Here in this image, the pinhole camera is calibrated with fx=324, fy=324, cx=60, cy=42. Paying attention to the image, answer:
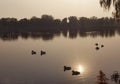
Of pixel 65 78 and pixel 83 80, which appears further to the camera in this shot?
pixel 65 78

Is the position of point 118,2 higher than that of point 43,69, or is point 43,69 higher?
point 118,2

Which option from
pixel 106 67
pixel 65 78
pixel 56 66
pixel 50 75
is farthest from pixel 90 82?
pixel 56 66

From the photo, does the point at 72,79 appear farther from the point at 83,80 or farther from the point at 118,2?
the point at 118,2

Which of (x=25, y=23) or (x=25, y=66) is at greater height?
(x=25, y=23)

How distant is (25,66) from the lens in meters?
56.8

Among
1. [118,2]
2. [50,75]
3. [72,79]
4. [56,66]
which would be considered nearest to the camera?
[118,2]

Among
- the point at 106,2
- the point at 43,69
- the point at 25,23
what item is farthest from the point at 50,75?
the point at 25,23

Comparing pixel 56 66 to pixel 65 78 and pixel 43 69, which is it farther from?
pixel 65 78

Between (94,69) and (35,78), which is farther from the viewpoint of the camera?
(94,69)

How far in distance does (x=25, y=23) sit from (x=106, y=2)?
177 meters

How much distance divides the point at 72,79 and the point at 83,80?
85.5 inches

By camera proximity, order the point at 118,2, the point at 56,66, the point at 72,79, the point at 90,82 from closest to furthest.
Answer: the point at 118,2 → the point at 90,82 → the point at 72,79 → the point at 56,66

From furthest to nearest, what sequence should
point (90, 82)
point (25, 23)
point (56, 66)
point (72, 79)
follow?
point (25, 23) < point (56, 66) < point (72, 79) < point (90, 82)

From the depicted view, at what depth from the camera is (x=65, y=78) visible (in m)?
43.7
